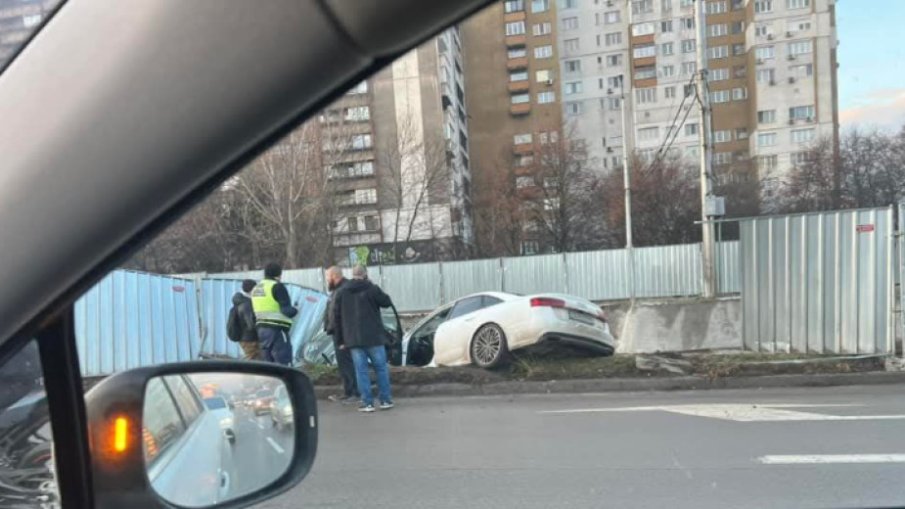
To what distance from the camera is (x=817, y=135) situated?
2952 cm

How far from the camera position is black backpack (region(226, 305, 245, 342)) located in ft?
26.6

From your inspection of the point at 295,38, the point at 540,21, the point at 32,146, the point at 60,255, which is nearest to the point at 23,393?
the point at 60,255

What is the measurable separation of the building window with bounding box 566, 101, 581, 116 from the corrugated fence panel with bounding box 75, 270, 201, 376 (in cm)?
1264

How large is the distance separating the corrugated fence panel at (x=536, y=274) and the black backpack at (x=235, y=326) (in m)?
18.2

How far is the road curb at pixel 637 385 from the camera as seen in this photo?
8.23 meters

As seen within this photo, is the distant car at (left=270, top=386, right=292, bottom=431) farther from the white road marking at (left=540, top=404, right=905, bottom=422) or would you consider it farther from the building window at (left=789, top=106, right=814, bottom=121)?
the building window at (left=789, top=106, right=814, bottom=121)

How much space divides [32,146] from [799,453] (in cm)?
558

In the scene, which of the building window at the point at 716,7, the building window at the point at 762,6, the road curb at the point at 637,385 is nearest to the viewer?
the road curb at the point at 637,385

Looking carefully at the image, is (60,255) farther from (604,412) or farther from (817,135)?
(817,135)

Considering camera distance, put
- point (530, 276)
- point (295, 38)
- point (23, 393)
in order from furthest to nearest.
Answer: point (530, 276)
point (23, 393)
point (295, 38)

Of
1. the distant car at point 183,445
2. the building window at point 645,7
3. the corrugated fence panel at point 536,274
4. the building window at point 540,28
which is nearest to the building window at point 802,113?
the building window at point 645,7

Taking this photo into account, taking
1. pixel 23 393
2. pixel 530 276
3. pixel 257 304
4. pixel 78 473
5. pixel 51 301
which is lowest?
pixel 530 276

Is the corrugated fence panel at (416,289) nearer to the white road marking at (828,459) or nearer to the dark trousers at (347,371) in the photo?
the dark trousers at (347,371)

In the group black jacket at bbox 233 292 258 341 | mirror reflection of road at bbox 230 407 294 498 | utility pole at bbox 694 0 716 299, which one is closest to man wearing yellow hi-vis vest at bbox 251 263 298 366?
black jacket at bbox 233 292 258 341
